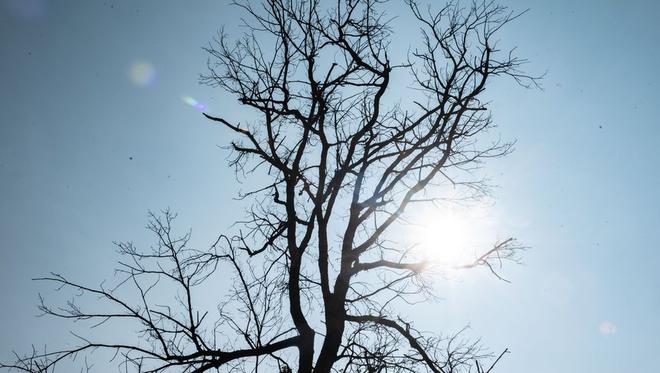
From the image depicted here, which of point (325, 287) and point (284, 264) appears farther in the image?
point (284, 264)

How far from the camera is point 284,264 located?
6352mm

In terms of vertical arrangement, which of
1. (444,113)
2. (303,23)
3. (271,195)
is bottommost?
(271,195)

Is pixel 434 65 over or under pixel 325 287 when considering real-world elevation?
over

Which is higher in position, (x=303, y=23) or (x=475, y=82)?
(x=303, y=23)

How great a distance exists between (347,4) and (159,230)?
421cm

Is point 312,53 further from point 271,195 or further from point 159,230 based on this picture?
point 159,230

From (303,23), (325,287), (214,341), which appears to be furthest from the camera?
(303,23)

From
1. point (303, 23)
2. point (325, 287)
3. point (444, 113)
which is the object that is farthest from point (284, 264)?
point (303, 23)

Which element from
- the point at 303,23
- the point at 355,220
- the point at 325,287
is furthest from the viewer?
the point at 303,23

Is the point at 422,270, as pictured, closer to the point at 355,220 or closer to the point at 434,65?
the point at 355,220

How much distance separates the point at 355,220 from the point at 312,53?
8.53 ft

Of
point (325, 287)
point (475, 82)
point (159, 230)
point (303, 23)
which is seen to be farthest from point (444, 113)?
point (159, 230)

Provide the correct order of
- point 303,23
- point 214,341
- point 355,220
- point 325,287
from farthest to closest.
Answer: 1. point 303,23
2. point 355,220
3. point 325,287
4. point 214,341

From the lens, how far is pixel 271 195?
6727 millimetres
